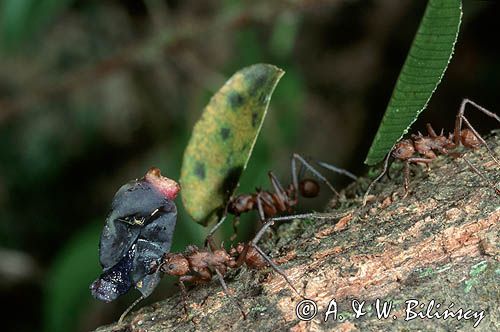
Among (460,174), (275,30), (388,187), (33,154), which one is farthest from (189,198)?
(33,154)

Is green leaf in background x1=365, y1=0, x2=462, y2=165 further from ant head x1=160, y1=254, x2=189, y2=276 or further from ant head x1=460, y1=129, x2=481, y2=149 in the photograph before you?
ant head x1=160, y1=254, x2=189, y2=276

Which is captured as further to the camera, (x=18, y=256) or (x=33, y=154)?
(x=33, y=154)

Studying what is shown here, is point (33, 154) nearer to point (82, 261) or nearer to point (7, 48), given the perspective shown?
point (7, 48)

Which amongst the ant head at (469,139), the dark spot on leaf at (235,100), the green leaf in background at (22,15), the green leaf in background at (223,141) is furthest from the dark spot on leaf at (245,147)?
the green leaf in background at (22,15)

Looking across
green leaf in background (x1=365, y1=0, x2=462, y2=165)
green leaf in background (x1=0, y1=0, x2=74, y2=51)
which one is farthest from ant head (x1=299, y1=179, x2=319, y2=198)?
green leaf in background (x1=0, y1=0, x2=74, y2=51)

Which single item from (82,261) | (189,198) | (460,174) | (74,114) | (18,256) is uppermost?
(460,174)

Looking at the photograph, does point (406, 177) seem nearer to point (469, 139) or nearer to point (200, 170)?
point (469, 139)
